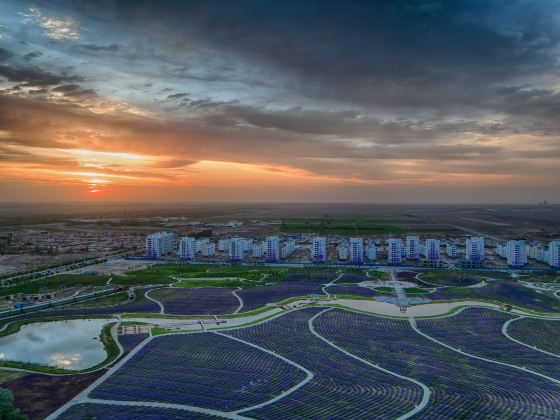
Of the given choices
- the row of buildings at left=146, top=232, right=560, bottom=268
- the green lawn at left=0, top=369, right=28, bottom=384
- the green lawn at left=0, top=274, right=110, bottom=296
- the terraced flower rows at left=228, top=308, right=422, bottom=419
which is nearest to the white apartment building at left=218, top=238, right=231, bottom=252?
the row of buildings at left=146, top=232, right=560, bottom=268

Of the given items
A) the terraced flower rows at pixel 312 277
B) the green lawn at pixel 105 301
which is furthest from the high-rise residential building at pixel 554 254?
the green lawn at pixel 105 301

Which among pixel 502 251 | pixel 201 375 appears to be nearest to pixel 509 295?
pixel 502 251

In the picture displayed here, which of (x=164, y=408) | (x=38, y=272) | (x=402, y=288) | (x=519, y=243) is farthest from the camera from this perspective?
(x=519, y=243)

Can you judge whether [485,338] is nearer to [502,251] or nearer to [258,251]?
[258,251]

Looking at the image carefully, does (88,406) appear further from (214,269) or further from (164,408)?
(214,269)

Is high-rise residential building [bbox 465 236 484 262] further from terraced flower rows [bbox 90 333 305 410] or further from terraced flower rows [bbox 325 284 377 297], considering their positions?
terraced flower rows [bbox 90 333 305 410]

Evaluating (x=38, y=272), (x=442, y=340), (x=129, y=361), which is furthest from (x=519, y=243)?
(x=38, y=272)

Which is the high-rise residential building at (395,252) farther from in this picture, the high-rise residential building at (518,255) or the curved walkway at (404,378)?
the curved walkway at (404,378)
